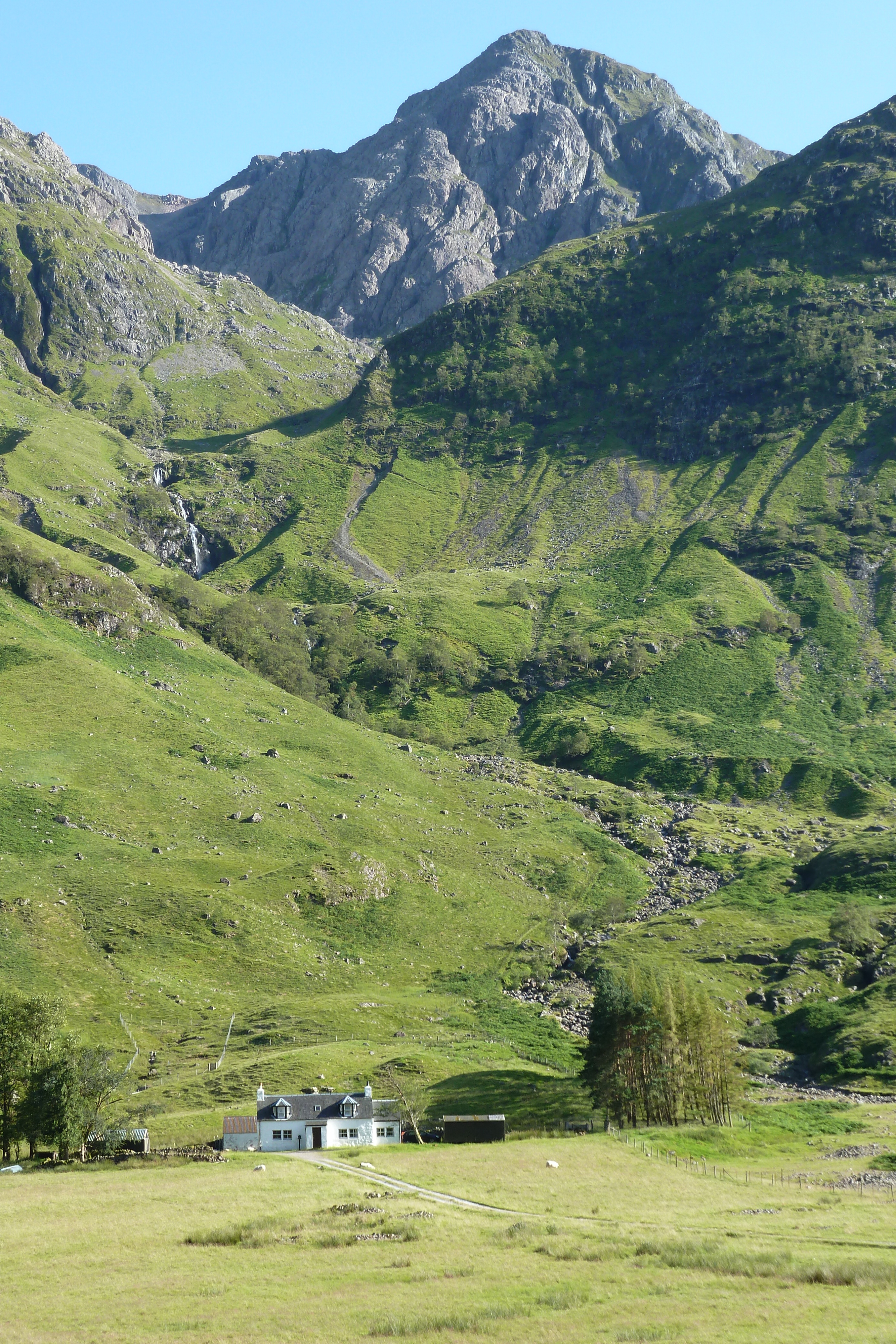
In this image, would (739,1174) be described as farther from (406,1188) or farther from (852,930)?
(852,930)

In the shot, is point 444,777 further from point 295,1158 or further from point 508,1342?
point 508,1342

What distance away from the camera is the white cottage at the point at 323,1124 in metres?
78.2

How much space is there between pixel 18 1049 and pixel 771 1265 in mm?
56087

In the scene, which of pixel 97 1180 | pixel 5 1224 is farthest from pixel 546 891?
pixel 5 1224

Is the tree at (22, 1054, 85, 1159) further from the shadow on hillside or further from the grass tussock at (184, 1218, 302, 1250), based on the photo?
the grass tussock at (184, 1218, 302, 1250)

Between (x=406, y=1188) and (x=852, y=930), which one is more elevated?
(x=852, y=930)

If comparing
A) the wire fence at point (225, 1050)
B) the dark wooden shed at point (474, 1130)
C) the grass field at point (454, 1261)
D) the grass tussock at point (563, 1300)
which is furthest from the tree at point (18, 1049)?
the grass tussock at point (563, 1300)

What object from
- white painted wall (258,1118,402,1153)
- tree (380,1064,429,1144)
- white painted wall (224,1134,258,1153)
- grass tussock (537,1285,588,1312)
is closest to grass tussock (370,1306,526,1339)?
grass tussock (537,1285,588,1312)

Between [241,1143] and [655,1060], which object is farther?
[655,1060]

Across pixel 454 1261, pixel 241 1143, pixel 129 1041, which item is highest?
pixel 129 1041

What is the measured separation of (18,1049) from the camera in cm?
7412

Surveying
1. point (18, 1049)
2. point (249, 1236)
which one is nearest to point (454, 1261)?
point (249, 1236)

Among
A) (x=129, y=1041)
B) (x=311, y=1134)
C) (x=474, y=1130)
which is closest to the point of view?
(x=474, y=1130)

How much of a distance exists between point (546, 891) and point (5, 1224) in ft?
380
